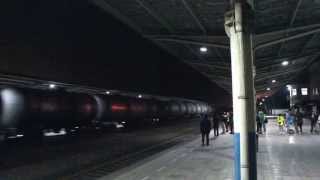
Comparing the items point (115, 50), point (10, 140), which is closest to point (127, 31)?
point (115, 50)

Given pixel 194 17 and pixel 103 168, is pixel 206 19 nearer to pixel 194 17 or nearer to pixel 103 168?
pixel 194 17

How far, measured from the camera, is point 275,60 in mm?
38250

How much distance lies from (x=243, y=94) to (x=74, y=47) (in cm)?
3807

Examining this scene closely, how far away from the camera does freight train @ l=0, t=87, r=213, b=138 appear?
2119cm

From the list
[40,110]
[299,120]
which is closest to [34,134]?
[40,110]

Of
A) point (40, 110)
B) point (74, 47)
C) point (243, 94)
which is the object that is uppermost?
point (74, 47)

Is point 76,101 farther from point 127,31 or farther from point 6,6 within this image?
point 127,31

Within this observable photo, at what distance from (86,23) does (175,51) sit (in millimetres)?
15257

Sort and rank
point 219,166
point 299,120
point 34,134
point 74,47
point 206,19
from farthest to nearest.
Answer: point 74,47 → point 299,120 → point 34,134 → point 206,19 → point 219,166

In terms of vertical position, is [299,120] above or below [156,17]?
below

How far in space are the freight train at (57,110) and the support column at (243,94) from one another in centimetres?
1493

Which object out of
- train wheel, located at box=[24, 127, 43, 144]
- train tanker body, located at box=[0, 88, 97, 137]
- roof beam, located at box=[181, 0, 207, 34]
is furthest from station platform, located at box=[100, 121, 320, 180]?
train wheel, located at box=[24, 127, 43, 144]

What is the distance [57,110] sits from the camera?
2539 cm

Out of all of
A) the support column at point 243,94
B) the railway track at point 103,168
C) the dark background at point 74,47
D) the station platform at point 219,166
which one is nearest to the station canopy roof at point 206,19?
the station platform at point 219,166
